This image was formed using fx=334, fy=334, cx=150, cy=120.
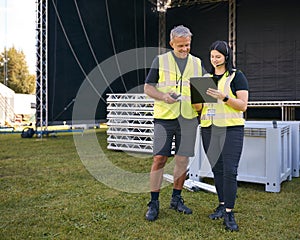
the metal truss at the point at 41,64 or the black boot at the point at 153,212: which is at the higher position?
the metal truss at the point at 41,64

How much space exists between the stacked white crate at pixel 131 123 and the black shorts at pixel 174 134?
2.75m

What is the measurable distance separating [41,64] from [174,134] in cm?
587

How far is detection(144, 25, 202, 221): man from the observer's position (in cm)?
207

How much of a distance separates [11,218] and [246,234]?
4.76 feet

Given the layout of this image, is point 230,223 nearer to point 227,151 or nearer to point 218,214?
point 218,214

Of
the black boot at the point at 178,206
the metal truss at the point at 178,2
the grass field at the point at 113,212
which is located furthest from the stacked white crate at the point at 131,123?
the metal truss at the point at 178,2

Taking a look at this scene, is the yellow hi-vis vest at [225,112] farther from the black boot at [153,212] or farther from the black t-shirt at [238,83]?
the black boot at [153,212]

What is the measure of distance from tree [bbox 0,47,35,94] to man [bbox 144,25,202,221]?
24.0 metres

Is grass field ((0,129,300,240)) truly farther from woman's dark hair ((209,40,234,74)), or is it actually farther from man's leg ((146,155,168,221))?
woman's dark hair ((209,40,234,74))

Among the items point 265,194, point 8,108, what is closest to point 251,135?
point 265,194

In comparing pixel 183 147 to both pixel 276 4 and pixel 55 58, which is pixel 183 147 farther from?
pixel 276 4

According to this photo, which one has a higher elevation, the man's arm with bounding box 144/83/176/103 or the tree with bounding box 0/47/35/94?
the tree with bounding box 0/47/35/94

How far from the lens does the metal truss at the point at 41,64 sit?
7262 millimetres

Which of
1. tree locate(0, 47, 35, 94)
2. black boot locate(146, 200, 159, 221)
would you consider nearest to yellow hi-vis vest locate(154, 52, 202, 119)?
black boot locate(146, 200, 159, 221)
